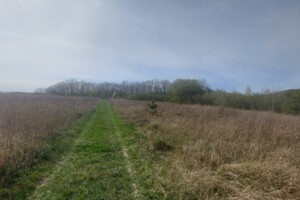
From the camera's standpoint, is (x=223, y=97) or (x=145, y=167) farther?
(x=223, y=97)

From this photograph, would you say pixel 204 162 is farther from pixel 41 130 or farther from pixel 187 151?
pixel 41 130

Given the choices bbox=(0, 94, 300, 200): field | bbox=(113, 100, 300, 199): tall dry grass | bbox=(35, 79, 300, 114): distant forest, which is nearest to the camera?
bbox=(113, 100, 300, 199): tall dry grass

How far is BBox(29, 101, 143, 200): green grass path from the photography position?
4.23 m

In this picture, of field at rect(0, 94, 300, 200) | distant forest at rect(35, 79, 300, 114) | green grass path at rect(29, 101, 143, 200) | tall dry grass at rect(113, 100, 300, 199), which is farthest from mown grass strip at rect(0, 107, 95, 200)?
distant forest at rect(35, 79, 300, 114)

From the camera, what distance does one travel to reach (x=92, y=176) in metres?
5.08

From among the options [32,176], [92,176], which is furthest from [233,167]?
[32,176]

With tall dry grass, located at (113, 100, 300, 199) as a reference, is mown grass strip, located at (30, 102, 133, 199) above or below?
below

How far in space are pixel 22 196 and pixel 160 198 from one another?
268 centimetres

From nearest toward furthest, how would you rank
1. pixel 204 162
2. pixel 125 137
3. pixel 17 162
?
pixel 17 162
pixel 204 162
pixel 125 137

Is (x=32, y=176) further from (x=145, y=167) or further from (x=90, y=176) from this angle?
(x=145, y=167)

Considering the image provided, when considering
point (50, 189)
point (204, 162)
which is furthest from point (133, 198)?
point (204, 162)

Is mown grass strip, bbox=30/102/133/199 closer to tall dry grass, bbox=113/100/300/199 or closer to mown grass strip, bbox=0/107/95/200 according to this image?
mown grass strip, bbox=0/107/95/200

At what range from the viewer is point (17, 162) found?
17.9 feet

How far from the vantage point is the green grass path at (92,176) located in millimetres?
4234
